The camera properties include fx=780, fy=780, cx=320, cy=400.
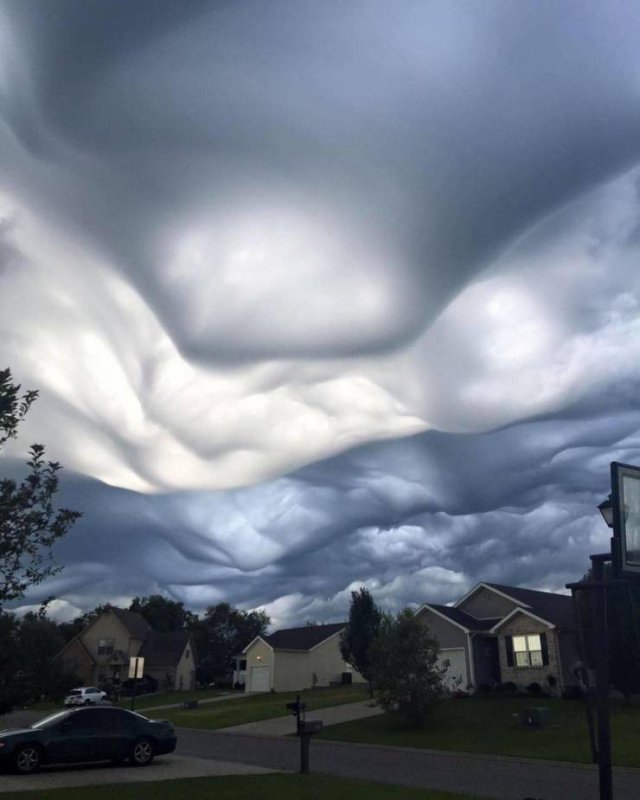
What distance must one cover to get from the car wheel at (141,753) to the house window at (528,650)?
93.1 ft

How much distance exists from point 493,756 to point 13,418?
22.0 metres

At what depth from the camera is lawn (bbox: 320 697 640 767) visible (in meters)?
25.5

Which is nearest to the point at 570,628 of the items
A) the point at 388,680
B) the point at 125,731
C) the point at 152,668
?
the point at 388,680

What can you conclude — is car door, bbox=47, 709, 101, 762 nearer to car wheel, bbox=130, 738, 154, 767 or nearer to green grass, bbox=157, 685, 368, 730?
car wheel, bbox=130, 738, 154, 767

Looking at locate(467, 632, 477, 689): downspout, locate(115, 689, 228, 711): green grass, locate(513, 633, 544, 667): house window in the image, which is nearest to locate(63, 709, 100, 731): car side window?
locate(467, 632, 477, 689): downspout

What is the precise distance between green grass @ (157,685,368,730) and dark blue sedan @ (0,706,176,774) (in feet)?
65.4

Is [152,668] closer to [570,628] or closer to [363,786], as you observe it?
[570,628]

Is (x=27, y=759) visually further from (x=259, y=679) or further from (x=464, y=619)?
(x=259, y=679)

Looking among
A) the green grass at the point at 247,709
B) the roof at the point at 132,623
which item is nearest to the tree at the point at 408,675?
the green grass at the point at 247,709

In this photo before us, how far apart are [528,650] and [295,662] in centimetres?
2689

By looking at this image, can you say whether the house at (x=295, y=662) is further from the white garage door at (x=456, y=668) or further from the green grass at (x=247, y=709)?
the white garage door at (x=456, y=668)

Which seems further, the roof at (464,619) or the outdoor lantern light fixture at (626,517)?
the roof at (464,619)

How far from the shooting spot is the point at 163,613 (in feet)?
392

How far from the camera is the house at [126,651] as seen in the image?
79.2 meters
